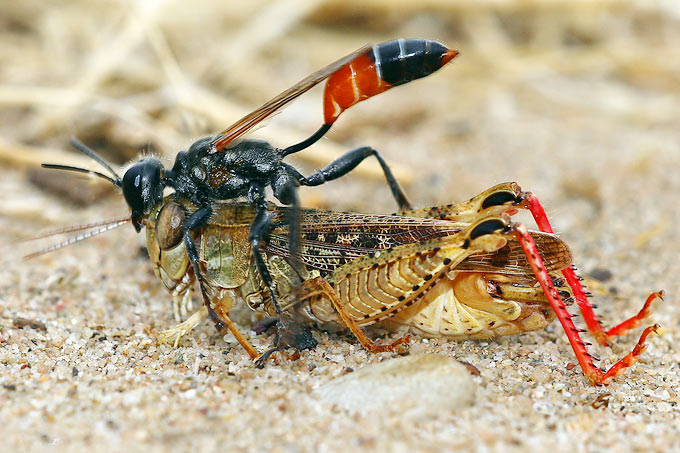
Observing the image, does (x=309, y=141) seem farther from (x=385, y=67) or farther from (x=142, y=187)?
(x=142, y=187)

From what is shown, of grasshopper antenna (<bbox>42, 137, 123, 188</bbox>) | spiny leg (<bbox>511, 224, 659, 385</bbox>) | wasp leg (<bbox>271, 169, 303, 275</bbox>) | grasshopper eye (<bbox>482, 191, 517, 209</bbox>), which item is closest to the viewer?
spiny leg (<bbox>511, 224, 659, 385</bbox>)

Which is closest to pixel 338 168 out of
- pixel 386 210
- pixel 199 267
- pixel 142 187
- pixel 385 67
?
pixel 385 67

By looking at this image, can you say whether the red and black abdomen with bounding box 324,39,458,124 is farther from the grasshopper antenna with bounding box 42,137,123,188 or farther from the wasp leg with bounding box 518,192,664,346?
the grasshopper antenna with bounding box 42,137,123,188

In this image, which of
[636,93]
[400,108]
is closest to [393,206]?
[400,108]

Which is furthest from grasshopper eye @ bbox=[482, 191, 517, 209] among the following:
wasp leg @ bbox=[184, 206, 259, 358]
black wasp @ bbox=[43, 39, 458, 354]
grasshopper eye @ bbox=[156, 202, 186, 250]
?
grasshopper eye @ bbox=[156, 202, 186, 250]

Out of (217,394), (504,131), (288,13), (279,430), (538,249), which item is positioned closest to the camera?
(279,430)

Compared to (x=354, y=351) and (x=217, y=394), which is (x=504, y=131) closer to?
(x=354, y=351)

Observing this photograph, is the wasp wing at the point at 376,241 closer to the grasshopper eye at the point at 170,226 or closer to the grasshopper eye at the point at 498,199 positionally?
the grasshopper eye at the point at 498,199
